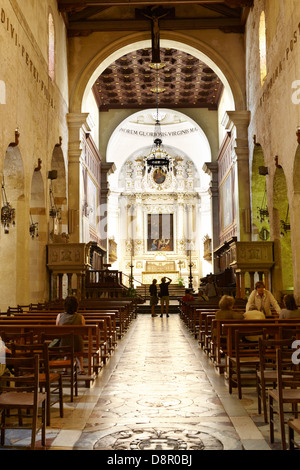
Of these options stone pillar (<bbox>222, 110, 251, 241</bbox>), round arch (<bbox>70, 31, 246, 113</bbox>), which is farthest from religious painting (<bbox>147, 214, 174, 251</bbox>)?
round arch (<bbox>70, 31, 246, 113</bbox>)

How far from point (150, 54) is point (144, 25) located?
263 centimetres

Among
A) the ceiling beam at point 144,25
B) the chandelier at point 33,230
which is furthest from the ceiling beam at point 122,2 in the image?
the chandelier at point 33,230

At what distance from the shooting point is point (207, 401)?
525 cm

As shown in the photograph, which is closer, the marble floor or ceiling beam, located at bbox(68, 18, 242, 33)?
the marble floor

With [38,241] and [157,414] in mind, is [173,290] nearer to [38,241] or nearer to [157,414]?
Result: [38,241]

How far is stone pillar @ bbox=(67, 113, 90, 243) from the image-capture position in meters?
17.4

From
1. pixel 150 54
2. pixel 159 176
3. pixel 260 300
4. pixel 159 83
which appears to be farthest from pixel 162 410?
pixel 159 176

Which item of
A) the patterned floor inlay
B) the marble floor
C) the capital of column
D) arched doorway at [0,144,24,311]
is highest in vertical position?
the capital of column

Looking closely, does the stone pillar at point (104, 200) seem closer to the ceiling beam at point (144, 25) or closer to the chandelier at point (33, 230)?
the ceiling beam at point (144, 25)

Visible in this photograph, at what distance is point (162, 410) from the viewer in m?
4.82

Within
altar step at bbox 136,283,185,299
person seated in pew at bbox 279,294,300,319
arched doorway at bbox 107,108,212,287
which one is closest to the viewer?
person seated in pew at bbox 279,294,300,319

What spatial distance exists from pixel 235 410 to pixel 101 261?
19614 millimetres

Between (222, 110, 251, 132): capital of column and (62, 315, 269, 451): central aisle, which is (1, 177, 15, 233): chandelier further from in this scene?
(222, 110, 251, 132): capital of column

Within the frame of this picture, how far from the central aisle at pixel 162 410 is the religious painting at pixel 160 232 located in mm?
23494
